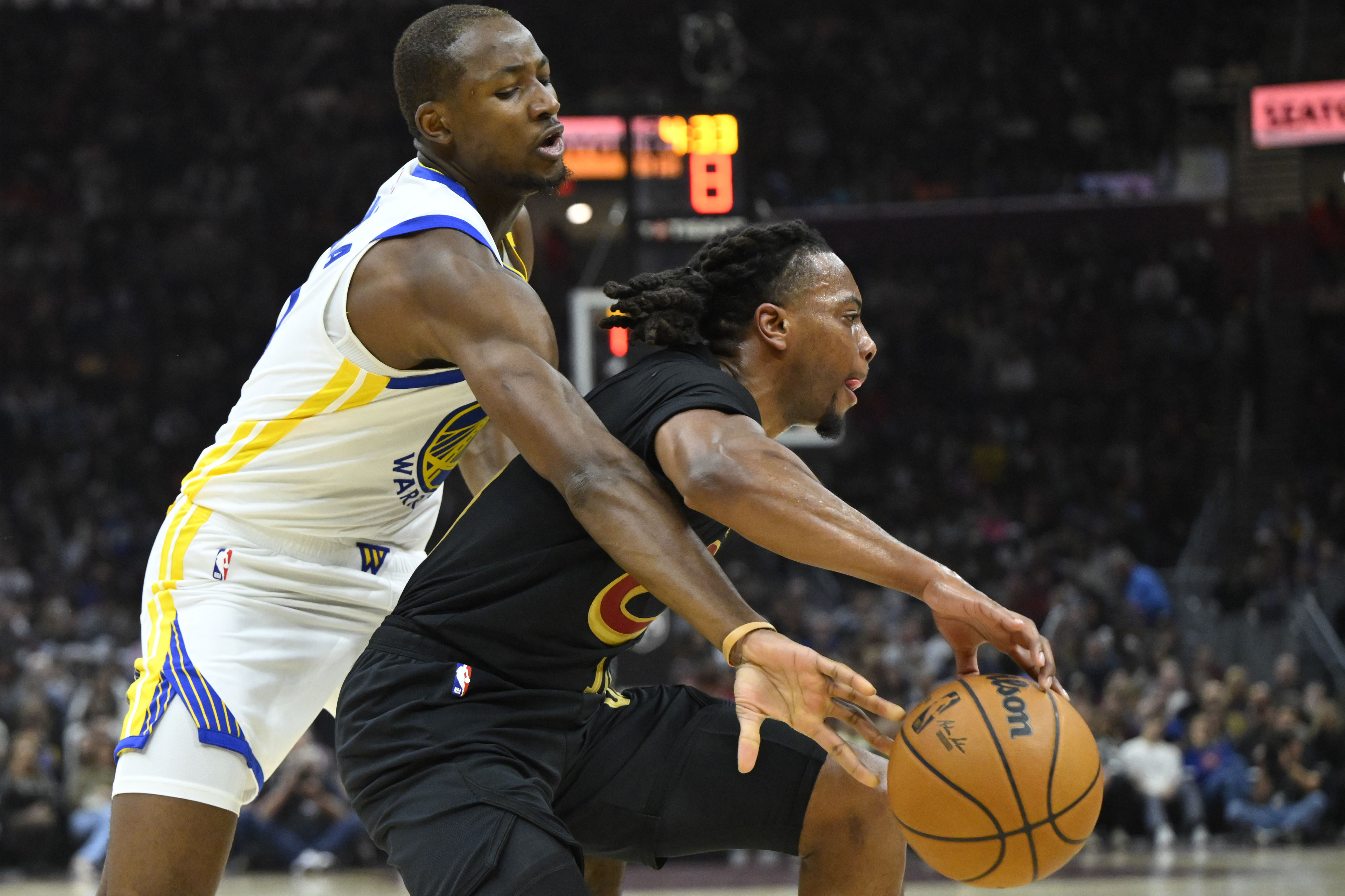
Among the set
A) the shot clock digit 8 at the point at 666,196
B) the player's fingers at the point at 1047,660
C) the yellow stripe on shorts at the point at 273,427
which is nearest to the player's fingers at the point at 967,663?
the player's fingers at the point at 1047,660

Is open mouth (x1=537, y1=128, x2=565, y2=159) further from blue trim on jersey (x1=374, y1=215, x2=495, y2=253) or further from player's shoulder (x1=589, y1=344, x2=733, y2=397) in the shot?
player's shoulder (x1=589, y1=344, x2=733, y2=397)

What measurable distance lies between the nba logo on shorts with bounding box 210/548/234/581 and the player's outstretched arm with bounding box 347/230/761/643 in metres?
0.62

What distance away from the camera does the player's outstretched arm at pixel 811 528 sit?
8.04ft

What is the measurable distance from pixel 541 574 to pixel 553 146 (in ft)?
3.30

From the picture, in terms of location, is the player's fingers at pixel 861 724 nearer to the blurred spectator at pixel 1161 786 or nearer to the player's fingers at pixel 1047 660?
the player's fingers at pixel 1047 660

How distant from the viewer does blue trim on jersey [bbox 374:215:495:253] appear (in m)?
2.94

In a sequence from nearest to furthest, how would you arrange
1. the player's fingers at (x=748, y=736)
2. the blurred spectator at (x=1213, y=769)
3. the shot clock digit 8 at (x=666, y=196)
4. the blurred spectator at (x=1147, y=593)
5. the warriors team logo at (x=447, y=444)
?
the player's fingers at (x=748, y=736) < the warriors team logo at (x=447, y=444) < the shot clock digit 8 at (x=666, y=196) < the blurred spectator at (x=1213, y=769) < the blurred spectator at (x=1147, y=593)

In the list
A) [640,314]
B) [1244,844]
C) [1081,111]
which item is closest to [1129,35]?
[1081,111]

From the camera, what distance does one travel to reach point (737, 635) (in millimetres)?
2371

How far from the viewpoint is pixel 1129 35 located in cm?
2027

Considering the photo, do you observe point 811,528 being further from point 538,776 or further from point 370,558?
point 370,558

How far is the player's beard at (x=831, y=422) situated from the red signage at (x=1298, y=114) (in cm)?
1285

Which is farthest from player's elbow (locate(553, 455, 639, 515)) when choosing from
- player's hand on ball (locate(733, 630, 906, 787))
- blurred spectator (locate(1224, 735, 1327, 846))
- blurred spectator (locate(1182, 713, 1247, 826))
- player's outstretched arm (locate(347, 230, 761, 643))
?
blurred spectator (locate(1224, 735, 1327, 846))
